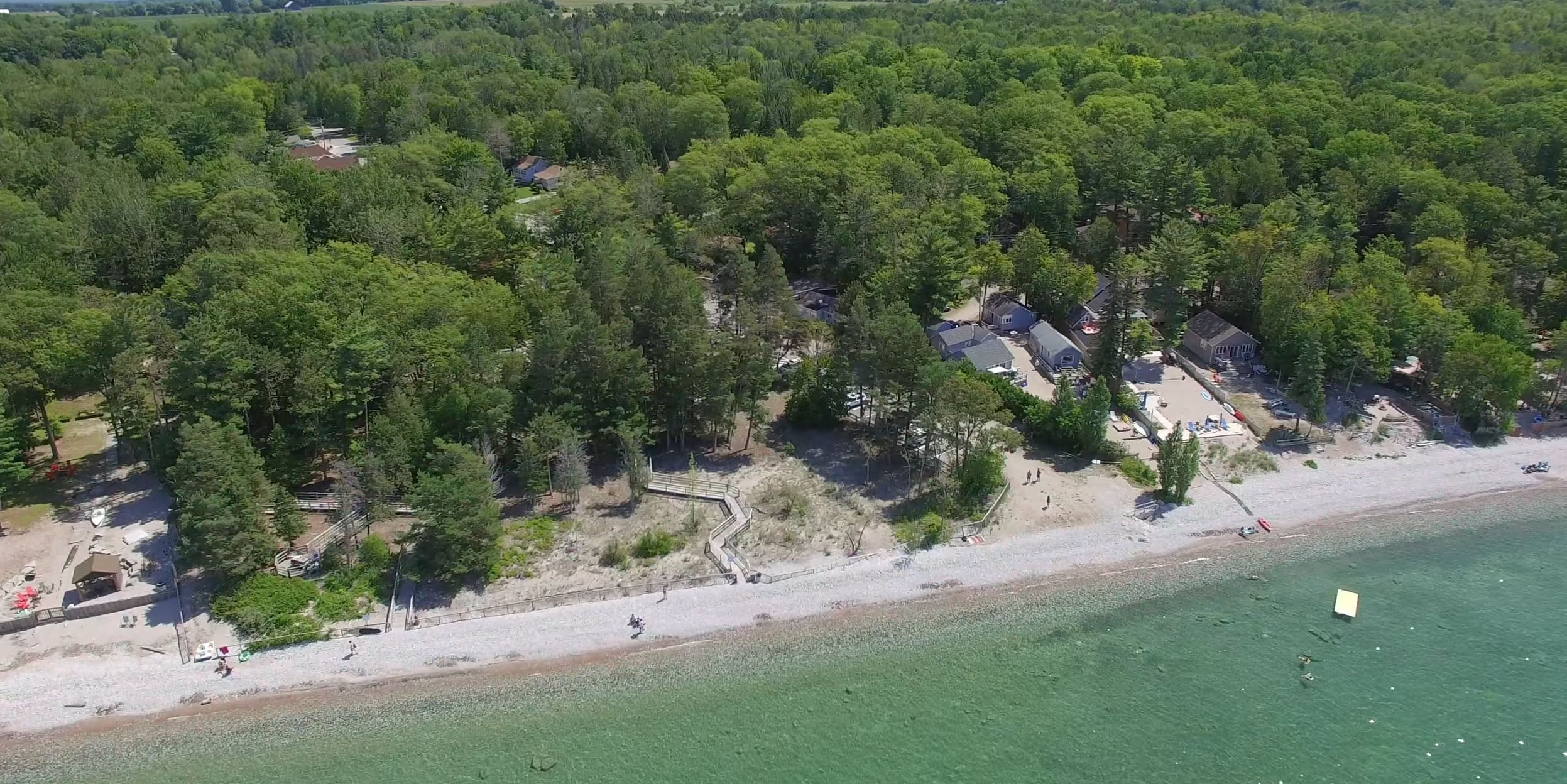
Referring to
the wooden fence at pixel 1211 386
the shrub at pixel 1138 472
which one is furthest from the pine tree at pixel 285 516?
the wooden fence at pixel 1211 386

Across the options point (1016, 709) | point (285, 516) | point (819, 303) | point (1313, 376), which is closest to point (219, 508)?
point (285, 516)

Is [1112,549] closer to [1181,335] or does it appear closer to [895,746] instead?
[895,746]

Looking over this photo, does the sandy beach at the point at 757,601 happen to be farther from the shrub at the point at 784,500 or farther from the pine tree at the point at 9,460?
the pine tree at the point at 9,460

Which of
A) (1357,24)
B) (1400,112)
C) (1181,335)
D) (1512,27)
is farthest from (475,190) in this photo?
(1512,27)

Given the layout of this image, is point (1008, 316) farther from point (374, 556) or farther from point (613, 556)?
point (374, 556)

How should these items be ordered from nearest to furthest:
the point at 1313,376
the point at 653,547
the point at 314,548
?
the point at 314,548, the point at 653,547, the point at 1313,376

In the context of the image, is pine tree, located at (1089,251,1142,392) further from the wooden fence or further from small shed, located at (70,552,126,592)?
small shed, located at (70,552,126,592)

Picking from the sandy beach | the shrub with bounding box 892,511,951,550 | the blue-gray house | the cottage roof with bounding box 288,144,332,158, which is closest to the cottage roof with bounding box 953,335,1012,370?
the sandy beach
